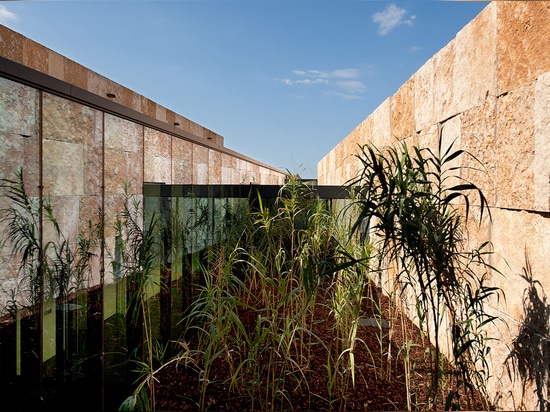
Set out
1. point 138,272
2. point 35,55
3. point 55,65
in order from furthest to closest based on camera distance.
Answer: point 55,65
point 35,55
point 138,272

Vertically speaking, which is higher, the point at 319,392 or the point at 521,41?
the point at 521,41

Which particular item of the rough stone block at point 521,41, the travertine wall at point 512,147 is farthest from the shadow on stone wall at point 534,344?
the rough stone block at point 521,41

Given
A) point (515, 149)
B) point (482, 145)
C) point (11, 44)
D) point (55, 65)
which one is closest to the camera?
point (515, 149)

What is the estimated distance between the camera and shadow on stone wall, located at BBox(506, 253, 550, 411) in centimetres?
176

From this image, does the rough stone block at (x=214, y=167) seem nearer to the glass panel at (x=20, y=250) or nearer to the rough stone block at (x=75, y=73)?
the rough stone block at (x=75, y=73)

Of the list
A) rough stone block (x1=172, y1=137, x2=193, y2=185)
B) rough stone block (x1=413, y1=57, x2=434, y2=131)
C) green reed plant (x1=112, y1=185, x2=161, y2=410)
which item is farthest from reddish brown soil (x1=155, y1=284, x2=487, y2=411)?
rough stone block (x1=413, y1=57, x2=434, y2=131)

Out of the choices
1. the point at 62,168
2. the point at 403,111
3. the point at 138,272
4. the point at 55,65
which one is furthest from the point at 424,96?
the point at 55,65

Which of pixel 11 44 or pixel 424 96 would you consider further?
pixel 424 96

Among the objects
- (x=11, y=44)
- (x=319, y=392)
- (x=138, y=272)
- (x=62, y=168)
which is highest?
(x=11, y=44)

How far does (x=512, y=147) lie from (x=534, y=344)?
89cm

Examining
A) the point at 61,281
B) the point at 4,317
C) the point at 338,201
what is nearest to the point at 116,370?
the point at 61,281

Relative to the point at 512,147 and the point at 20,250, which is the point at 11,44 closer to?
the point at 20,250

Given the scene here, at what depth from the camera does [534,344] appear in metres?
1.84

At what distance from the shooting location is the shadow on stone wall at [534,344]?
1.76 metres
